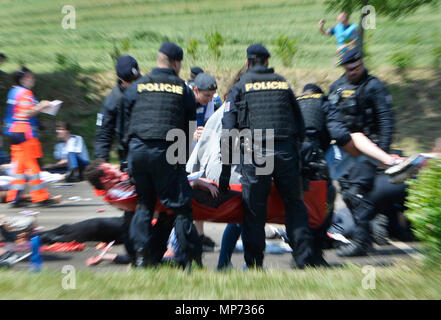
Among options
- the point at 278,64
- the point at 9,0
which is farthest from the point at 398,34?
the point at 9,0

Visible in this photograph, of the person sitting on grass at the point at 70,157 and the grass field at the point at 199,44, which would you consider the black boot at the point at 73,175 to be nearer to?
the person sitting on grass at the point at 70,157

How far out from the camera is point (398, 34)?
15195 millimetres

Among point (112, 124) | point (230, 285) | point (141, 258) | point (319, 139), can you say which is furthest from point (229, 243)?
point (112, 124)

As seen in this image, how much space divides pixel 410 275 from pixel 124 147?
2619 mm

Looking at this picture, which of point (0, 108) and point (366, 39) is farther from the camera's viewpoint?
point (366, 39)

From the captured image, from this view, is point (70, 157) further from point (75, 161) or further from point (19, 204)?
point (19, 204)

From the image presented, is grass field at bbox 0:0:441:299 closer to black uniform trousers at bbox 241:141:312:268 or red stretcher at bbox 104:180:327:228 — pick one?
black uniform trousers at bbox 241:141:312:268

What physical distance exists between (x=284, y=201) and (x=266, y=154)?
19.2 inches

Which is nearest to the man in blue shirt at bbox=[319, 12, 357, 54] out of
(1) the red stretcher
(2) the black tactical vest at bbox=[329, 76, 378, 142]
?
(2) the black tactical vest at bbox=[329, 76, 378, 142]

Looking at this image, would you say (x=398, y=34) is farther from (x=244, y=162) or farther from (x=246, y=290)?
(x=246, y=290)

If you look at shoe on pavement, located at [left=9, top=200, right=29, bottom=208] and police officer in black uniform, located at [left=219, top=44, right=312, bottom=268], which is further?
shoe on pavement, located at [left=9, top=200, right=29, bottom=208]

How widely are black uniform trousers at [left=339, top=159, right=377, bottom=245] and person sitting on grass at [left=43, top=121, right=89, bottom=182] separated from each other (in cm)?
618

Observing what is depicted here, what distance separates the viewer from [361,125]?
17.9 ft

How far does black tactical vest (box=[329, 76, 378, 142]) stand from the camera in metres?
5.45
